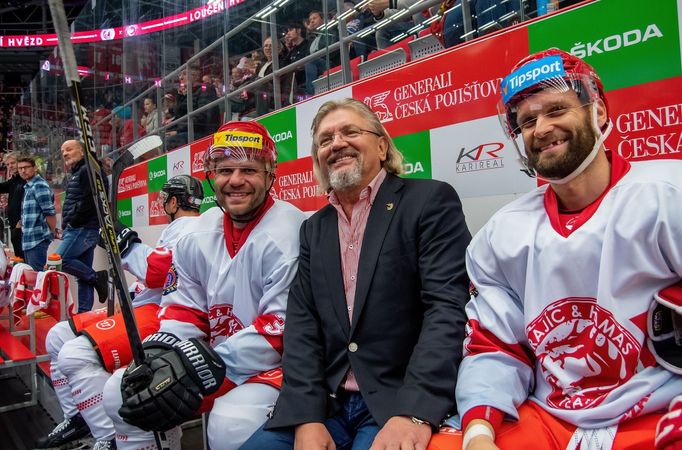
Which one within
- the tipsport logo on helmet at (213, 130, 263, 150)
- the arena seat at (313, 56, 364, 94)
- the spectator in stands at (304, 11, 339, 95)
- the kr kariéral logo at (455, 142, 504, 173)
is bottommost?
the kr kariéral logo at (455, 142, 504, 173)

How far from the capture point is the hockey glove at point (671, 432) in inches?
33.5

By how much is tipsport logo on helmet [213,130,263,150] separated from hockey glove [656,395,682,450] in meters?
1.60

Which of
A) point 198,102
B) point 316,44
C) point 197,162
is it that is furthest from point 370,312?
point 198,102

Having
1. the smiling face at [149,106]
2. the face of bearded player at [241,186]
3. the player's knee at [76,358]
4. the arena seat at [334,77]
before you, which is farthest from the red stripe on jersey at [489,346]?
the smiling face at [149,106]


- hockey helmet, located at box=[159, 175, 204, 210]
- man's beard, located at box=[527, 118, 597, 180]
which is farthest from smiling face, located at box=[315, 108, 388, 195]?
hockey helmet, located at box=[159, 175, 204, 210]

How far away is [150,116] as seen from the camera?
6.16 metres

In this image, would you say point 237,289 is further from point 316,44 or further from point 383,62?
point 316,44

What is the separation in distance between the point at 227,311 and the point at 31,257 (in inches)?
181

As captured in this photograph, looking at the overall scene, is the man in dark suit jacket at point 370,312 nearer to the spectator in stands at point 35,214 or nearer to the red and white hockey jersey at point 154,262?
the red and white hockey jersey at point 154,262

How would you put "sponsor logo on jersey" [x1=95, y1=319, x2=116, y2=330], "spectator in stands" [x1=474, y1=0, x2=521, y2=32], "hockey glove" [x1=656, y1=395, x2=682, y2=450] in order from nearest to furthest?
"hockey glove" [x1=656, y1=395, x2=682, y2=450]
"spectator in stands" [x1=474, y1=0, x2=521, y2=32]
"sponsor logo on jersey" [x1=95, y1=319, x2=116, y2=330]

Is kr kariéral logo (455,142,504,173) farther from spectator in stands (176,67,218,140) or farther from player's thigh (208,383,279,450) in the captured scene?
spectator in stands (176,67,218,140)

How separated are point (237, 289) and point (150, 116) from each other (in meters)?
4.92

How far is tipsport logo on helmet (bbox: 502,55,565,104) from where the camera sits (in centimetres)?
125

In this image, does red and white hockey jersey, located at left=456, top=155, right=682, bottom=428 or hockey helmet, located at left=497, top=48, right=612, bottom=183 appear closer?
red and white hockey jersey, located at left=456, top=155, right=682, bottom=428
